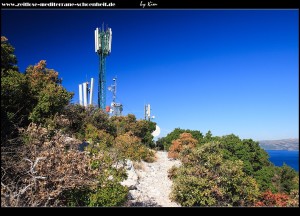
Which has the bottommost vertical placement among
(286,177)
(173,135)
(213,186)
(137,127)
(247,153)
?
(213,186)

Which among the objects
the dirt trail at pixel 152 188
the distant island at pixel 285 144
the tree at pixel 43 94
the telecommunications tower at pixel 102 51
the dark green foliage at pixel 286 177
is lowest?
the dirt trail at pixel 152 188

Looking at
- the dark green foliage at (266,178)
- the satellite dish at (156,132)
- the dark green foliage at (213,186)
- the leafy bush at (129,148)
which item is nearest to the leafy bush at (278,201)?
the dark green foliage at (213,186)

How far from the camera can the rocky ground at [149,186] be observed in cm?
1124

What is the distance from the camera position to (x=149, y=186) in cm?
1416

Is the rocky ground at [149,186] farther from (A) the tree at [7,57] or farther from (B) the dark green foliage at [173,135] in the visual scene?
(B) the dark green foliage at [173,135]

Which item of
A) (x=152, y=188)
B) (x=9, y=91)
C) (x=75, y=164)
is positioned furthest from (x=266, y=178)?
(x=9, y=91)

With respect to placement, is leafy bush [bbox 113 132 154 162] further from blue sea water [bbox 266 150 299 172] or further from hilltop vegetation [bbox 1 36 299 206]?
blue sea water [bbox 266 150 299 172]

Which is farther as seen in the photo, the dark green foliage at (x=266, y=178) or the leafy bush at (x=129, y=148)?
the leafy bush at (x=129, y=148)

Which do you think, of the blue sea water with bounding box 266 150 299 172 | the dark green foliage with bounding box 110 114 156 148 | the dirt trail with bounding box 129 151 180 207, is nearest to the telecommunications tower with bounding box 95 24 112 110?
the dark green foliage with bounding box 110 114 156 148

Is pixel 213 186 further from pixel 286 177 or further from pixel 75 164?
pixel 75 164

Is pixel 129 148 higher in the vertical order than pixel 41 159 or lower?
lower

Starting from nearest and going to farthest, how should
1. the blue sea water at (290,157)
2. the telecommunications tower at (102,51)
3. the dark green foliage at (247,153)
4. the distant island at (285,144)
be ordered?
the blue sea water at (290,157) → the distant island at (285,144) → the dark green foliage at (247,153) → the telecommunications tower at (102,51)

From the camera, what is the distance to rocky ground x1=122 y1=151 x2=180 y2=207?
1124 cm

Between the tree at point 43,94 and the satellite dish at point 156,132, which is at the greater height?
the tree at point 43,94
